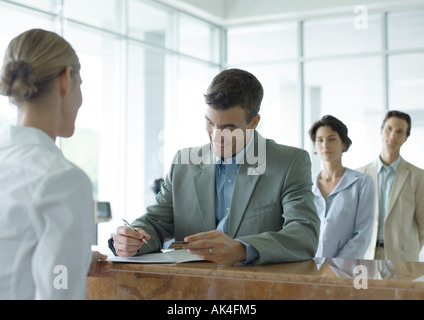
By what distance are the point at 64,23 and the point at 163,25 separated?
2666mm

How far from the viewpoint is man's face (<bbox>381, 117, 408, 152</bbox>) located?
546 centimetres

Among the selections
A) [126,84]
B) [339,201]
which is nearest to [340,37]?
[126,84]

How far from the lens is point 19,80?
1682 millimetres

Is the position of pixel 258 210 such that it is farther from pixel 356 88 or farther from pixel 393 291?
pixel 356 88

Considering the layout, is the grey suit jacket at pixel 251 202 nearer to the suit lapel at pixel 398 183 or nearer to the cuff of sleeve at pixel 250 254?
the cuff of sleeve at pixel 250 254

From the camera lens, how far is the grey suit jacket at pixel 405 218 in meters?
5.12

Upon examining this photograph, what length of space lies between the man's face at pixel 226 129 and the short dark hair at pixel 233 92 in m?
0.03

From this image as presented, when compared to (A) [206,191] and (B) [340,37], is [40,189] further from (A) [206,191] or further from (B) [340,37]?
(B) [340,37]

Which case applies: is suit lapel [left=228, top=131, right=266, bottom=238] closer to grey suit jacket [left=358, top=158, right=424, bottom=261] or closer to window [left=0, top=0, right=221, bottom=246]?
grey suit jacket [left=358, top=158, right=424, bottom=261]

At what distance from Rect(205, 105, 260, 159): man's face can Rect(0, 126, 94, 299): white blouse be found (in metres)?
1.18

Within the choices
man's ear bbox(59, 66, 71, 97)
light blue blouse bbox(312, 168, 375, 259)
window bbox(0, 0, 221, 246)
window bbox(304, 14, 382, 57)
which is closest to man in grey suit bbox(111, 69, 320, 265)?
man's ear bbox(59, 66, 71, 97)

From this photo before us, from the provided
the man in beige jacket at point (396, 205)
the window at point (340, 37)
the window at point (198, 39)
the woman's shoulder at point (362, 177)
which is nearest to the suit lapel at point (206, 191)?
the woman's shoulder at point (362, 177)

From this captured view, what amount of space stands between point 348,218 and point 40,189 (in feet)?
10.6

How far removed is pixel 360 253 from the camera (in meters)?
4.21
